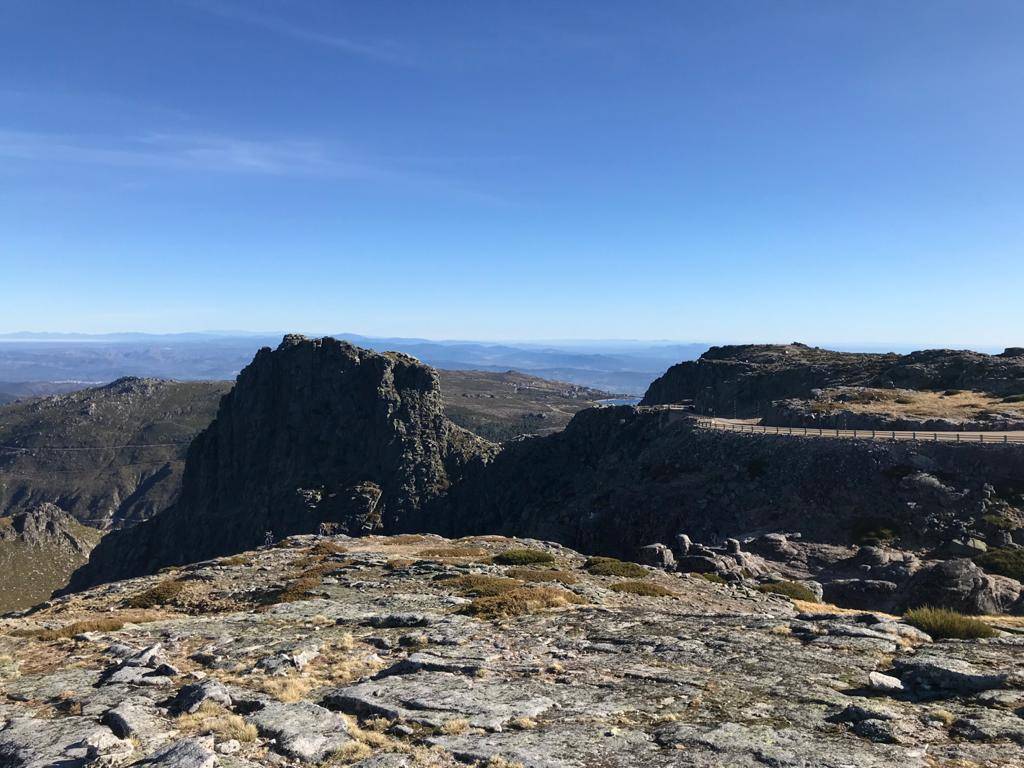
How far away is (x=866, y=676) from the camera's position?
54.2ft

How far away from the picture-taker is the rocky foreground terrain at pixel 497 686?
12555mm

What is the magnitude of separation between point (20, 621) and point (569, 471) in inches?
3451

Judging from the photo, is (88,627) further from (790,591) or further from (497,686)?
(790,591)

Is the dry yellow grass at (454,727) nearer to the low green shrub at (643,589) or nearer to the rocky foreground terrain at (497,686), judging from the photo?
the rocky foreground terrain at (497,686)

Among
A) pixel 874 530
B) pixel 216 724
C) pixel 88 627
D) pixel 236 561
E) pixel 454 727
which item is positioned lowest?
pixel 236 561

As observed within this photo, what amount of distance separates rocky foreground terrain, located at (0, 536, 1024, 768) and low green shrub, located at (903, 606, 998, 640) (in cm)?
74

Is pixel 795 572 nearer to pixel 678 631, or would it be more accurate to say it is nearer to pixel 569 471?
pixel 678 631

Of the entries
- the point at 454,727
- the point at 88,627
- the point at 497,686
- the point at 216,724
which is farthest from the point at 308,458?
the point at 454,727

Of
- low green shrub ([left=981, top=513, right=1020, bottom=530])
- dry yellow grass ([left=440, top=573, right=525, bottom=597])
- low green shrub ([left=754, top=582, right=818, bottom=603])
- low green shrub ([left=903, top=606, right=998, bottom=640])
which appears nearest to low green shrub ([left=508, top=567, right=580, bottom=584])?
dry yellow grass ([left=440, top=573, right=525, bottom=597])

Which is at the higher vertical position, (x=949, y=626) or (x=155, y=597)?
(x=949, y=626)

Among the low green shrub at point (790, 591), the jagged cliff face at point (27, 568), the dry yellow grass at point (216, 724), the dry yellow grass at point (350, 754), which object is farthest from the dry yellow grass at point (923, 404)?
the jagged cliff face at point (27, 568)

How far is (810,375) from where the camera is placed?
360 ft

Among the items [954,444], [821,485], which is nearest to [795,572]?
[821,485]

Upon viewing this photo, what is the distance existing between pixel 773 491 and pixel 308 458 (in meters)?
107
